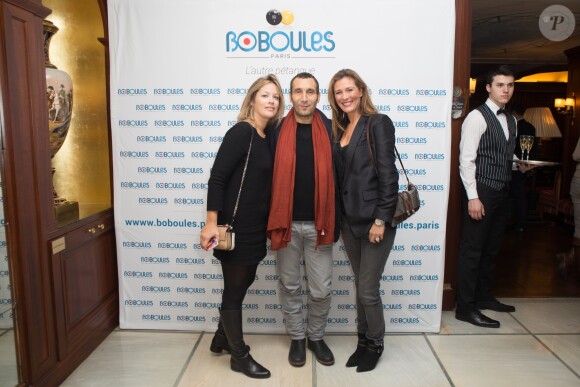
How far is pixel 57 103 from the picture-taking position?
8.03 feet

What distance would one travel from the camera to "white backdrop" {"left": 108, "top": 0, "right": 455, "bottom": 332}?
8.93ft

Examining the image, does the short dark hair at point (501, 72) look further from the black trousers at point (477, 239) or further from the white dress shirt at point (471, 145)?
the black trousers at point (477, 239)

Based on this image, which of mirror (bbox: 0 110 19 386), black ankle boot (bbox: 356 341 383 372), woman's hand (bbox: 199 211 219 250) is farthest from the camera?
black ankle boot (bbox: 356 341 383 372)

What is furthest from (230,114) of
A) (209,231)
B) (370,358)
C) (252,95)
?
(370,358)

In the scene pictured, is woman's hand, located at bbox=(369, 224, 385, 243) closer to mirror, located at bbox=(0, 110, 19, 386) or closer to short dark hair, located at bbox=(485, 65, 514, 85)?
short dark hair, located at bbox=(485, 65, 514, 85)

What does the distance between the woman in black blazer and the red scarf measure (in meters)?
0.09

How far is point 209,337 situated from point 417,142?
5.67 feet

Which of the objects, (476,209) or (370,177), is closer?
(370,177)

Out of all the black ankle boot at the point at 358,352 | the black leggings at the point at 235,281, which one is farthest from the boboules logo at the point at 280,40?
the black ankle boot at the point at 358,352

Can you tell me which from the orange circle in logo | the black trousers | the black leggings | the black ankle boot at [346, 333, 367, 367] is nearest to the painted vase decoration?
the black leggings

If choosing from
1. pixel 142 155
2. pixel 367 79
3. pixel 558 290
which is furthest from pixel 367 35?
pixel 558 290

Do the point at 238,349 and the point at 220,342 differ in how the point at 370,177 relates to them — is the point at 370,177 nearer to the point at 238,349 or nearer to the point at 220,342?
the point at 238,349

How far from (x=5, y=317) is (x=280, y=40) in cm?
196

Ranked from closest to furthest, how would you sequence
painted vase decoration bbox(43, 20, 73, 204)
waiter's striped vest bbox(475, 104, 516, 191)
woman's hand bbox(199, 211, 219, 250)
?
woman's hand bbox(199, 211, 219, 250), painted vase decoration bbox(43, 20, 73, 204), waiter's striped vest bbox(475, 104, 516, 191)
